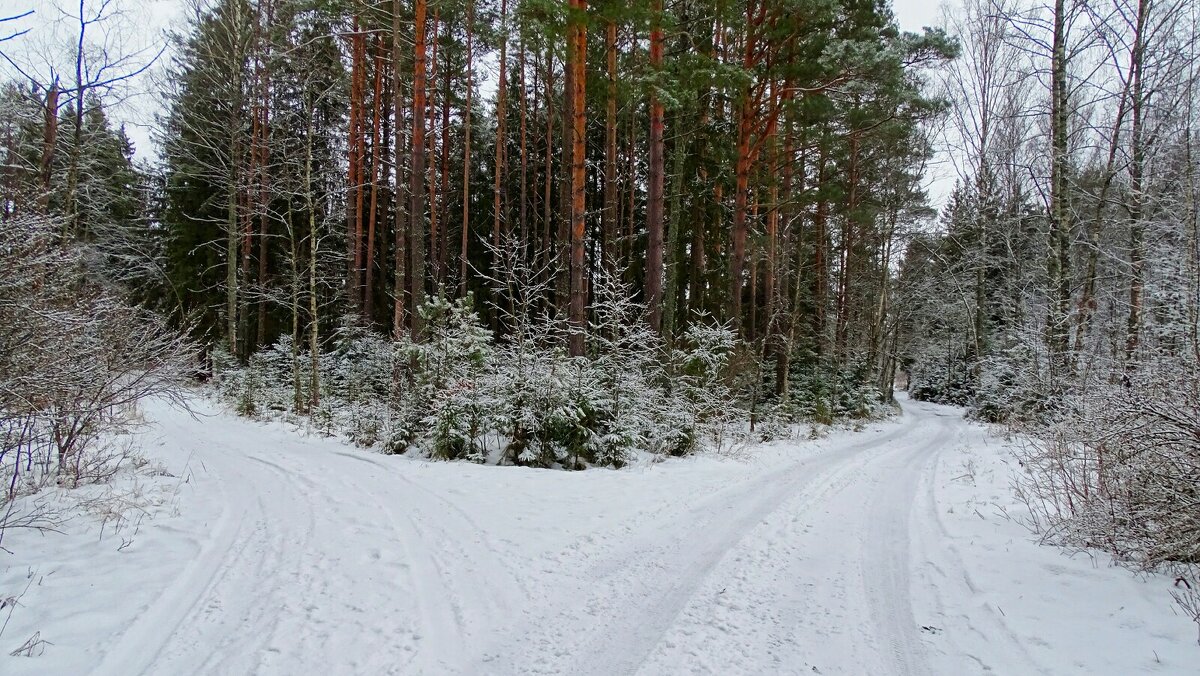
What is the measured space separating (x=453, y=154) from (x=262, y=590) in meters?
22.7

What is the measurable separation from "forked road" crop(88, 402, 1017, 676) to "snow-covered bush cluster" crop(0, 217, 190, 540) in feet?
4.31

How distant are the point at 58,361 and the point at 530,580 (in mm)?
4480

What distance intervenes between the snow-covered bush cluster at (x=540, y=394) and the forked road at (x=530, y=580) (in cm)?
144

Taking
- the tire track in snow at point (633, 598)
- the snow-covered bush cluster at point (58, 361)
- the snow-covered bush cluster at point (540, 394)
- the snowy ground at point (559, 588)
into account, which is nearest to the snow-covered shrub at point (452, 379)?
the snow-covered bush cluster at point (540, 394)

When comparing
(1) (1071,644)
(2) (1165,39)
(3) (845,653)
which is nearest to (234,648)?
(3) (845,653)

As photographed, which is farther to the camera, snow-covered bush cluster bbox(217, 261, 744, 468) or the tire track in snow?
snow-covered bush cluster bbox(217, 261, 744, 468)

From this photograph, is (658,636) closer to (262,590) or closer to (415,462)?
(262,590)

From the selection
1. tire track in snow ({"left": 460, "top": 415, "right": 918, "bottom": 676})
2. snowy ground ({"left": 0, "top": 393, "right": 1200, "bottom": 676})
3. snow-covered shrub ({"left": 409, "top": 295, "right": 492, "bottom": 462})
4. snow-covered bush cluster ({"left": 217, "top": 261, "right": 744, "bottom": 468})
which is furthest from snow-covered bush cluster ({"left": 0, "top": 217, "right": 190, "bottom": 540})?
tire track in snow ({"left": 460, "top": 415, "right": 918, "bottom": 676})

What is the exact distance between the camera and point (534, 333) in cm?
959

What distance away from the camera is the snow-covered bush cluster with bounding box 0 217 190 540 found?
3967 mm

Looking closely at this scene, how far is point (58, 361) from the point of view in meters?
4.60

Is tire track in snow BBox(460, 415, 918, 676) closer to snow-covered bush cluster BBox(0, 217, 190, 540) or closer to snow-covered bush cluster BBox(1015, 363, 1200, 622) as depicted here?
snow-covered bush cluster BBox(1015, 363, 1200, 622)

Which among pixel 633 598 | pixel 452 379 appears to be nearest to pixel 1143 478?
pixel 633 598

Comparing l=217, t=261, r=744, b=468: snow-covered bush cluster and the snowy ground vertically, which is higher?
l=217, t=261, r=744, b=468: snow-covered bush cluster
